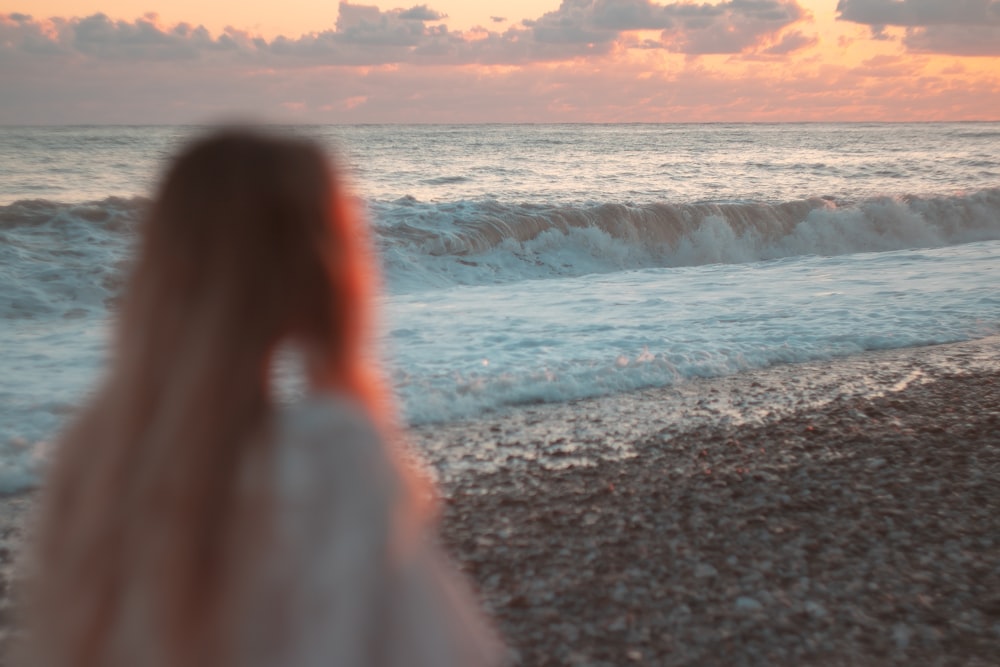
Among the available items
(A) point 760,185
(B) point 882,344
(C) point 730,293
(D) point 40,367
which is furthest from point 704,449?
(A) point 760,185

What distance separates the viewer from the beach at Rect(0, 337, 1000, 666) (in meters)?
3.69

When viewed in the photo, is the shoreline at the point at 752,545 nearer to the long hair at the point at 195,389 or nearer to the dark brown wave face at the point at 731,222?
the long hair at the point at 195,389

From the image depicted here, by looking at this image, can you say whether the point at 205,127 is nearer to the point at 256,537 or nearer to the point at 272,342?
the point at 272,342

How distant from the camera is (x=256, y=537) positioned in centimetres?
121

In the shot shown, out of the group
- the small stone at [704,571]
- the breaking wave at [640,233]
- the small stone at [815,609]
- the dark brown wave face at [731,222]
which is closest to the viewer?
the small stone at [815,609]

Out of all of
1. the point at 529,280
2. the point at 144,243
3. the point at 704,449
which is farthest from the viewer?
the point at 529,280

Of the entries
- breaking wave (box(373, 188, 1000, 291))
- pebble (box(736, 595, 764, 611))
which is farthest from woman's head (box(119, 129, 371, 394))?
breaking wave (box(373, 188, 1000, 291))

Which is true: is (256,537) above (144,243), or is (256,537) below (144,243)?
below

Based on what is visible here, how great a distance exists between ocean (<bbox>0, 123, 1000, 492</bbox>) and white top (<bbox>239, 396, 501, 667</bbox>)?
43.9 inches

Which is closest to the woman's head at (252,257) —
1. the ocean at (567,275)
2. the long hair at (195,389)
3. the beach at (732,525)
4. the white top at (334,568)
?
the long hair at (195,389)

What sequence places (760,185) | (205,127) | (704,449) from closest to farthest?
(205,127) < (704,449) < (760,185)

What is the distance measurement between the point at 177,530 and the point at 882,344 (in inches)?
370

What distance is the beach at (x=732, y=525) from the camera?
3689 millimetres

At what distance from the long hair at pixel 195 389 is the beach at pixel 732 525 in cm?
244
